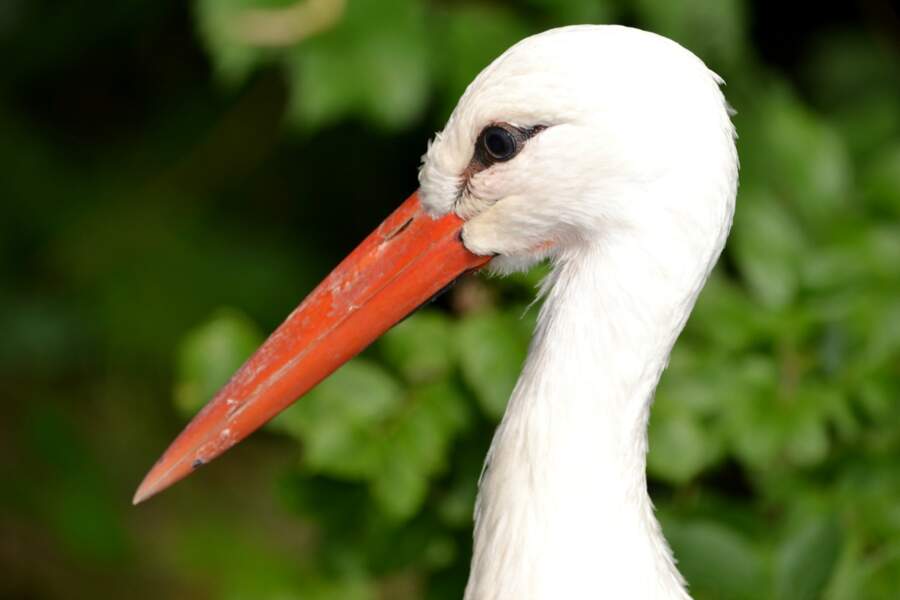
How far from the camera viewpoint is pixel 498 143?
5.28ft

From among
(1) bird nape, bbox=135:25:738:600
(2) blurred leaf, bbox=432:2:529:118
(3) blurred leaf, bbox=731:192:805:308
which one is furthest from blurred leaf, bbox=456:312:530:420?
(2) blurred leaf, bbox=432:2:529:118

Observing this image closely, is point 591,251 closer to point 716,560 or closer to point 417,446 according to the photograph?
point 417,446

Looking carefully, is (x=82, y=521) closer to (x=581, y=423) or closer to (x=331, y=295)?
(x=331, y=295)

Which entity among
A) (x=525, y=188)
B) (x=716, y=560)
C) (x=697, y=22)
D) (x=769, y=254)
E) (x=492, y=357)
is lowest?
(x=716, y=560)

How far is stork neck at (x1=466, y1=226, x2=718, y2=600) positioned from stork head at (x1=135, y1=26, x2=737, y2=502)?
0.05 metres

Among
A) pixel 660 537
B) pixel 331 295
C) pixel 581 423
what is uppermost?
pixel 331 295

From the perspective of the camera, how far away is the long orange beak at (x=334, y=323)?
1721mm

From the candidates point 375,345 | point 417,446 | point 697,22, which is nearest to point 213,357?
point 417,446

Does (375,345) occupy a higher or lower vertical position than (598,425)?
higher

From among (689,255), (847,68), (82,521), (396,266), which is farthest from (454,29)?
(82,521)

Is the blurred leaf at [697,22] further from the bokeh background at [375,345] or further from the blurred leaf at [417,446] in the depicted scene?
the blurred leaf at [417,446]

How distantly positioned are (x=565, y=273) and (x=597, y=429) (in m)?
0.20

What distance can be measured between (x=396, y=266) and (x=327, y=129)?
209 cm

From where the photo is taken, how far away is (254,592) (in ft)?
7.41
